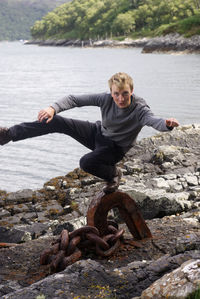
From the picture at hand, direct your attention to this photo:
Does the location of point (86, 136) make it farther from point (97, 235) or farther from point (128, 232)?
point (128, 232)

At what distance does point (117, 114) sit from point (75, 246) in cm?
175

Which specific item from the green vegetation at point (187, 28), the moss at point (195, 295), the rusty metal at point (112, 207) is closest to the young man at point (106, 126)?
the rusty metal at point (112, 207)

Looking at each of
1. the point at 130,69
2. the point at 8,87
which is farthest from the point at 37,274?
the point at 130,69

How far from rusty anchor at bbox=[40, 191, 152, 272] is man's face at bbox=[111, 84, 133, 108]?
48.6 inches

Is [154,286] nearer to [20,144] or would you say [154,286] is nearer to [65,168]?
[65,168]

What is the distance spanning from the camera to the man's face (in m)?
5.74

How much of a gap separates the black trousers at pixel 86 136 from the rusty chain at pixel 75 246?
799 millimetres

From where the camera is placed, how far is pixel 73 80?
61219mm

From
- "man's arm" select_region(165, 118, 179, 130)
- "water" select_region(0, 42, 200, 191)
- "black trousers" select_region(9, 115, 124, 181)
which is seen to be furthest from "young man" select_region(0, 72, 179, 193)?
"water" select_region(0, 42, 200, 191)

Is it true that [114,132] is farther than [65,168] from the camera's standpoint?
No

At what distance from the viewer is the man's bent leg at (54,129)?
600 cm

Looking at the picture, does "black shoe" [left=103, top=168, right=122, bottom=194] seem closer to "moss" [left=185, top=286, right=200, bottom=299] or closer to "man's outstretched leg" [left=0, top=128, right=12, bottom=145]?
"man's outstretched leg" [left=0, top=128, right=12, bottom=145]

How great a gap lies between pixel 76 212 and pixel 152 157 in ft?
14.8

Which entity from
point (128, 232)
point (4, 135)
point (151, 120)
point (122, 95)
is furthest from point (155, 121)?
point (128, 232)
